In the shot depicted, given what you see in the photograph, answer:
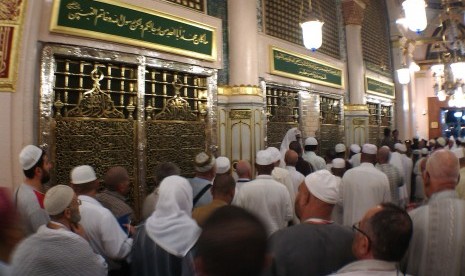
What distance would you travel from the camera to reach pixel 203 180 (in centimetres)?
318

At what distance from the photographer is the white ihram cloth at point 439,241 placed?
5.65 ft

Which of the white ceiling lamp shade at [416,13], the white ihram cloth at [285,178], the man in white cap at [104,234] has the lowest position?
the man in white cap at [104,234]

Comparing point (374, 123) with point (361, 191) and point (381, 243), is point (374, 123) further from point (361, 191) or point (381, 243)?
point (381, 243)

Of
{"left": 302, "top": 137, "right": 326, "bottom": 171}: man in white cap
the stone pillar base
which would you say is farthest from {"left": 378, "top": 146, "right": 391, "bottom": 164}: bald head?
the stone pillar base

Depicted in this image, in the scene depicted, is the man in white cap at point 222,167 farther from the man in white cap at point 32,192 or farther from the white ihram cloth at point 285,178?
the man in white cap at point 32,192

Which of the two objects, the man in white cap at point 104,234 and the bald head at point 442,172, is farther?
the man in white cap at point 104,234

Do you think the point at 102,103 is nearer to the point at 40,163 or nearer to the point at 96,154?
the point at 96,154

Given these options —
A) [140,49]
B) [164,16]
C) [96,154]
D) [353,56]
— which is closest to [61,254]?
[96,154]

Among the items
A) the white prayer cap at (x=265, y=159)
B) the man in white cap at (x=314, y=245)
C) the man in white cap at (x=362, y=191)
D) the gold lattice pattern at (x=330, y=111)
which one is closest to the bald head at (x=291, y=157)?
the man in white cap at (x=362, y=191)

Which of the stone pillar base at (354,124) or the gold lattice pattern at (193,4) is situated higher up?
the gold lattice pattern at (193,4)

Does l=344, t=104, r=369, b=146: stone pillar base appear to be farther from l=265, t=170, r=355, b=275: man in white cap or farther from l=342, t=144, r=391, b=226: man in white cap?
l=265, t=170, r=355, b=275: man in white cap

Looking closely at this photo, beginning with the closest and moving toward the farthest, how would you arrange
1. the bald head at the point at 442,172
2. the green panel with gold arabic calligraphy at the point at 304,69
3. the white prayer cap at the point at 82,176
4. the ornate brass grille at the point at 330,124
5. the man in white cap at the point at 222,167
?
the bald head at the point at 442,172, the white prayer cap at the point at 82,176, the man in white cap at the point at 222,167, the green panel with gold arabic calligraphy at the point at 304,69, the ornate brass grille at the point at 330,124

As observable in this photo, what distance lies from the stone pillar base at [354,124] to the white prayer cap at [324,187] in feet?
26.9

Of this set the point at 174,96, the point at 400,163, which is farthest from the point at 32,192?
the point at 400,163
